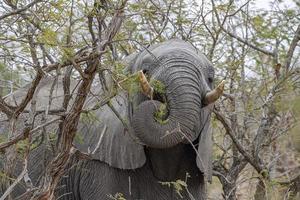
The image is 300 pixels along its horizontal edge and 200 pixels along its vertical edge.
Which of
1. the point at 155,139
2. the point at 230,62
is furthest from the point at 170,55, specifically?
the point at 230,62

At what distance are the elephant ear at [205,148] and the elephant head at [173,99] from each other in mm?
41

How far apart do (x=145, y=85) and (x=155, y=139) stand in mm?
287

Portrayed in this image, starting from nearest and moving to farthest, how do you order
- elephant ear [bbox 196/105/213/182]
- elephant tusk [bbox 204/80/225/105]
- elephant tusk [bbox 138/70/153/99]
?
elephant tusk [bbox 138/70/153/99]
elephant tusk [bbox 204/80/225/105]
elephant ear [bbox 196/105/213/182]

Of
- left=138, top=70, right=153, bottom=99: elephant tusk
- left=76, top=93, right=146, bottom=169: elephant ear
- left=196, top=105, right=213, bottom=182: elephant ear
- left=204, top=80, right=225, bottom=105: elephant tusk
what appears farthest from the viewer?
left=76, top=93, right=146, bottom=169: elephant ear

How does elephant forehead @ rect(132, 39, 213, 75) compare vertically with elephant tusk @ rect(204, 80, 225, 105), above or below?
above

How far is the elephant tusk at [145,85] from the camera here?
3666mm

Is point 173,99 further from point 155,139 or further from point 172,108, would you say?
point 155,139

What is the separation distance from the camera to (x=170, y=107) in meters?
3.76

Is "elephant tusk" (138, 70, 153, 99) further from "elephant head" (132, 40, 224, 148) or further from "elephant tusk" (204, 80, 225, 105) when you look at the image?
"elephant tusk" (204, 80, 225, 105)

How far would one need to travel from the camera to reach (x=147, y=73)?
404cm

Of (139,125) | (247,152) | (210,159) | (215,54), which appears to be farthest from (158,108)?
(215,54)

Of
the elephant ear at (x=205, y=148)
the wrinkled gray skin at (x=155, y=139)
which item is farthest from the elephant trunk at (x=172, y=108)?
the elephant ear at (x=205, y=148)

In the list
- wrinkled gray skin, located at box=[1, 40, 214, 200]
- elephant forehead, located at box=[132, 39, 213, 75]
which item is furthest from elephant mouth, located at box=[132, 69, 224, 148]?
elephant forehead, located at box=[132, 39, 213, 75]

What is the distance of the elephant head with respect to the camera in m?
3.73
